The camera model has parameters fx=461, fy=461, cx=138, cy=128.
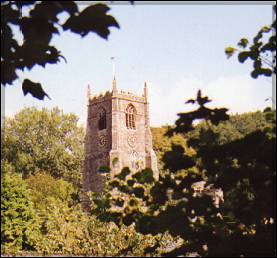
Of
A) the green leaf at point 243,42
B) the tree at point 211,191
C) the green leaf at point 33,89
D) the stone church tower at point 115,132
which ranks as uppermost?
the stone church tower at point 115,132

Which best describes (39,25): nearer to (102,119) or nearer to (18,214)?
(18,214)

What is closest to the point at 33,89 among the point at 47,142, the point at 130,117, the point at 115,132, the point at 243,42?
the point at 243,42

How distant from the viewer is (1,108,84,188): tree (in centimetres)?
6744

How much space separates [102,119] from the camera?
6294 centimetres

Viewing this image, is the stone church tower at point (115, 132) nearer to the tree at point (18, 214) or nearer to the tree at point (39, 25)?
the tree at point (18, 214)

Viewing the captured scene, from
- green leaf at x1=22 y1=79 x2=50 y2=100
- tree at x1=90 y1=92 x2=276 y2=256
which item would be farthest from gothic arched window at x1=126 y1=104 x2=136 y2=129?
green leaf at x1=22 y1=79 x2=50 y2=100

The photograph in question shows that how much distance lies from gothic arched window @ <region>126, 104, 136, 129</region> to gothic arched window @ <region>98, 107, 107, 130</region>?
10.2 feet

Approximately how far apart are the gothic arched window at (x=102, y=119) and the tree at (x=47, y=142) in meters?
7.72

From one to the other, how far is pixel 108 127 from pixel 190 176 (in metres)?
58.5

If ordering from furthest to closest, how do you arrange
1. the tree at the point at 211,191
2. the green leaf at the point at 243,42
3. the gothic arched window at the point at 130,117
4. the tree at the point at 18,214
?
the gothic arched window at the point at 130,117
the tree at the point at 18,214
the green leaf at the point at 243,42
the tree at the point at 211,191

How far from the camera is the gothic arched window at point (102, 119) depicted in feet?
205

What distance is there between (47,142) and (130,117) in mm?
14073

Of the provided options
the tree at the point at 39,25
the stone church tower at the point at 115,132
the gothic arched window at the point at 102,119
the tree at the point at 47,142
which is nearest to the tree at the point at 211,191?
the tree at the point at 39,25

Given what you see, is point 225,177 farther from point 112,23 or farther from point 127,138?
point 127,138
